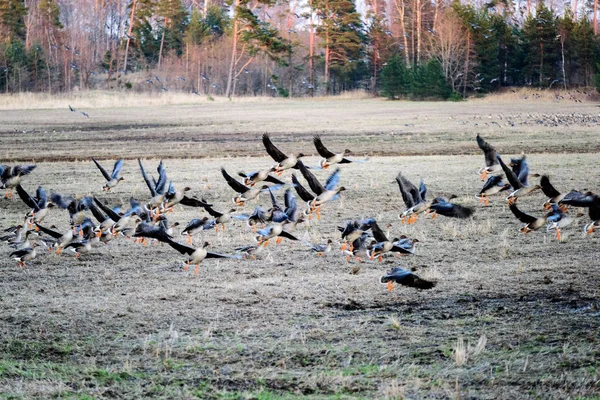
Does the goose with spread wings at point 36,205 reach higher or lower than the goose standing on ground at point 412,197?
lower

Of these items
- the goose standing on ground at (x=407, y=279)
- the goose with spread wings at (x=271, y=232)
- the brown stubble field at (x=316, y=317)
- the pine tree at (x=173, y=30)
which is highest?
the pine tree at (x=173, y=30)

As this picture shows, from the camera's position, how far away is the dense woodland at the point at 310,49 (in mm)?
63562

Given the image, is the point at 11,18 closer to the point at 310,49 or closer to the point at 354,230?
the point at 310,49

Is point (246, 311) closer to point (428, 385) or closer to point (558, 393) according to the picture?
point (428, 385)

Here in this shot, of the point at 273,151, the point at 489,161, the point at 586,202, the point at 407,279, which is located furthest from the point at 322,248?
the point at 586,202

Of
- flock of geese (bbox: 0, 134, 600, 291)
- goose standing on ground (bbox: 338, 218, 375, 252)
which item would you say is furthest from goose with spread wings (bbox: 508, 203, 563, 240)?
goose standing on ground (bbox: 338, 218, 375, 252)

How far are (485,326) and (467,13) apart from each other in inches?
2378

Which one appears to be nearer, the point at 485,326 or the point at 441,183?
the point at 485,326

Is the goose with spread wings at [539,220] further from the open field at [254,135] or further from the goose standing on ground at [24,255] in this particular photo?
the open field at [254,135]

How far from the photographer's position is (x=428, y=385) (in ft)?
17.6

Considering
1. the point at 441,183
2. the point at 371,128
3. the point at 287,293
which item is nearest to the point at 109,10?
the point at 371,128

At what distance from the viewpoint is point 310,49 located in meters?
78.7

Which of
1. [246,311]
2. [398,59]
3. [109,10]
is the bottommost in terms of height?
[246,311]

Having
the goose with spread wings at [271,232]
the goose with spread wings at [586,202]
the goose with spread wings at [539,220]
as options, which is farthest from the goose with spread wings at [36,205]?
the goose with spread wings at [586,202]
